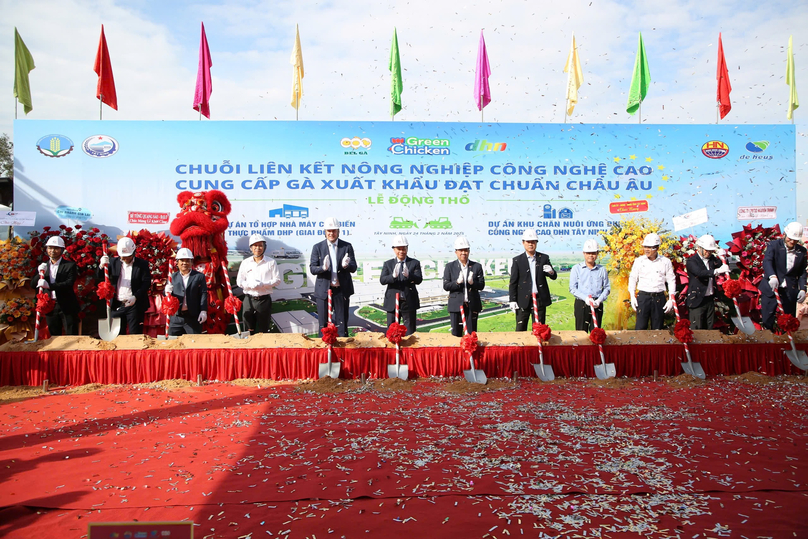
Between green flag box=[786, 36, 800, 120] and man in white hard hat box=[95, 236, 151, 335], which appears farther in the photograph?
green flag box=[786, 36, 800, 120]

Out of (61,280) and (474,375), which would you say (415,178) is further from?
(61,280)

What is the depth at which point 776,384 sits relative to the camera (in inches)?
207

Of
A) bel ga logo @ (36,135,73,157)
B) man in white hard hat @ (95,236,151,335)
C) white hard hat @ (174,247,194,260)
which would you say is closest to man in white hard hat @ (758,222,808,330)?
white hard hat @ (174,247,194,260)

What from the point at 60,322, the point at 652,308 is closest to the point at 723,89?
the point at 652,308

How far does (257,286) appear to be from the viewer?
656cm

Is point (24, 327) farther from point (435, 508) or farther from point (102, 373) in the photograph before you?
point (435, 508)

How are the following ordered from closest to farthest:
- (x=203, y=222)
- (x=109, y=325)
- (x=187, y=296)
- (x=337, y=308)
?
1. (x=109, y=325)
2. (x=187, y=296)
3. (x=337, y=308)
4. (x=203, y=222)

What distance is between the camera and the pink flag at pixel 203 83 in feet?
28.0

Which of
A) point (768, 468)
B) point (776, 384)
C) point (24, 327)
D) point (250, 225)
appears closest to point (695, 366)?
point (776, 384)

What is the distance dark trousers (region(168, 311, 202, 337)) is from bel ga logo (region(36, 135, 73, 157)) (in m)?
3.33

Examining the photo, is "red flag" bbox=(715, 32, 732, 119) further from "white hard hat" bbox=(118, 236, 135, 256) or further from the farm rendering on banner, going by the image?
"white hard hat" bbox=(118, 236, 135, 256)

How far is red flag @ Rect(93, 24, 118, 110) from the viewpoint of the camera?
8.38 meters

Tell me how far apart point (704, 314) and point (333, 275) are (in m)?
4.60

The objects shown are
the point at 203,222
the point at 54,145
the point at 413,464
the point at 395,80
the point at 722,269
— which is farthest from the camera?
the point at 395,80
